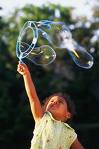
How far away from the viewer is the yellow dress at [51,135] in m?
3.79

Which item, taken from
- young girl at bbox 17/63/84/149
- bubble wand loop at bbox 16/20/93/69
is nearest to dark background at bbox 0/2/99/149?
bubble wand loop at bbox 16/20/93/69

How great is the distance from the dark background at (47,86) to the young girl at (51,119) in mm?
7856

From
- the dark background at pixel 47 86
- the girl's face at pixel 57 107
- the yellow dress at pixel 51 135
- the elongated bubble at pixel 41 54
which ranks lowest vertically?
the dark background at pixel 47 86

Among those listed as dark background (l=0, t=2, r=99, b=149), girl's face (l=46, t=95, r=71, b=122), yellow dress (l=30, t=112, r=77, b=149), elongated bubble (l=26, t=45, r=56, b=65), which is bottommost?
dark background (l=0, t=2, r=99, b=149)

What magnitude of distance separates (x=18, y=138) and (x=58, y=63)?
575 cm

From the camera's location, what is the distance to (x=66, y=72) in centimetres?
1806

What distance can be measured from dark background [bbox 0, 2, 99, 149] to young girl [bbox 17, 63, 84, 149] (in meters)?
7.86

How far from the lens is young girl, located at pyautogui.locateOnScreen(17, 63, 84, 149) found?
3.82 metres

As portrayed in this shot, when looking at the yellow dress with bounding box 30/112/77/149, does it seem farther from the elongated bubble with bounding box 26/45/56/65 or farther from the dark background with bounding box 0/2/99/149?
the dark background with bounding box 0/2/99/149

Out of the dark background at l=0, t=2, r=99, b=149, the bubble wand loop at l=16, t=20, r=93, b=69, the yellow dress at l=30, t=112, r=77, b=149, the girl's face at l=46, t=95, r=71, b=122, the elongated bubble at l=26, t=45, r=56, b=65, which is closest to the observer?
the yellow dress at l=30, t=112, r=77, b=149

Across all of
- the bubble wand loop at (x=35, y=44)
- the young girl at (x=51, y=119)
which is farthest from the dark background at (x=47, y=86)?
the young girl at (x=51, y=119)

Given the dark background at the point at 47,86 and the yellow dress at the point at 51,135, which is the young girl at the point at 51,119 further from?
the dark background at the point at 47,86

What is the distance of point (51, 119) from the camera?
389cm

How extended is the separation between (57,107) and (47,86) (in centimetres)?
1131
